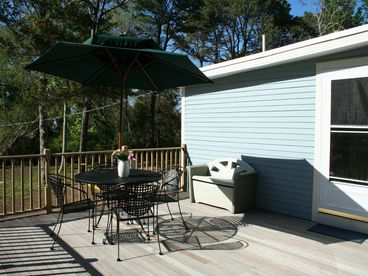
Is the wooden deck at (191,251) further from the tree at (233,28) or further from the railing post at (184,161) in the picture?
the tree at (233,28)

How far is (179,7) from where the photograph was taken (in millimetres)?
17797

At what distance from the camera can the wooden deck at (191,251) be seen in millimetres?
3072

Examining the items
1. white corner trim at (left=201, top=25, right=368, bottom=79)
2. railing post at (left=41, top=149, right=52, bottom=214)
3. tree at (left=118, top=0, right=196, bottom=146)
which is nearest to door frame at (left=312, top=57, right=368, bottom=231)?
white corner trim at (left=201, top=25, right=368, bottom=79)

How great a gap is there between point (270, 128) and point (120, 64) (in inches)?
98.3

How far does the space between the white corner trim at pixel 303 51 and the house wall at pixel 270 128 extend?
0.20 metres

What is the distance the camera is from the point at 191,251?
3480mm

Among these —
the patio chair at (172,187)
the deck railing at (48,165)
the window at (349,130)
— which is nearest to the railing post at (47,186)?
the deck railing at (48,165)

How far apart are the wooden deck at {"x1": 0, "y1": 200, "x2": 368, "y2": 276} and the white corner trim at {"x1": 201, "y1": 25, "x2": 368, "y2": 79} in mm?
2301

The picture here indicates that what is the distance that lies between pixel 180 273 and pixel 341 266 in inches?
61.9

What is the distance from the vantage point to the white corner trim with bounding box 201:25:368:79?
394 centimetres

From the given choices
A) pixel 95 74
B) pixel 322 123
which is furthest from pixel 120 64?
pixel 322 123

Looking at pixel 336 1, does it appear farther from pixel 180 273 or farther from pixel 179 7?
pixel 180 273

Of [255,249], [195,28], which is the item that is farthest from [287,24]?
[255,249]

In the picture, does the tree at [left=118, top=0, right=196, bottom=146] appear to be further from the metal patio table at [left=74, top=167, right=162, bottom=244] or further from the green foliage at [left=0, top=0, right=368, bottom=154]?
the metal patio table at [left=74, top=167, right=162, bottom=244]
